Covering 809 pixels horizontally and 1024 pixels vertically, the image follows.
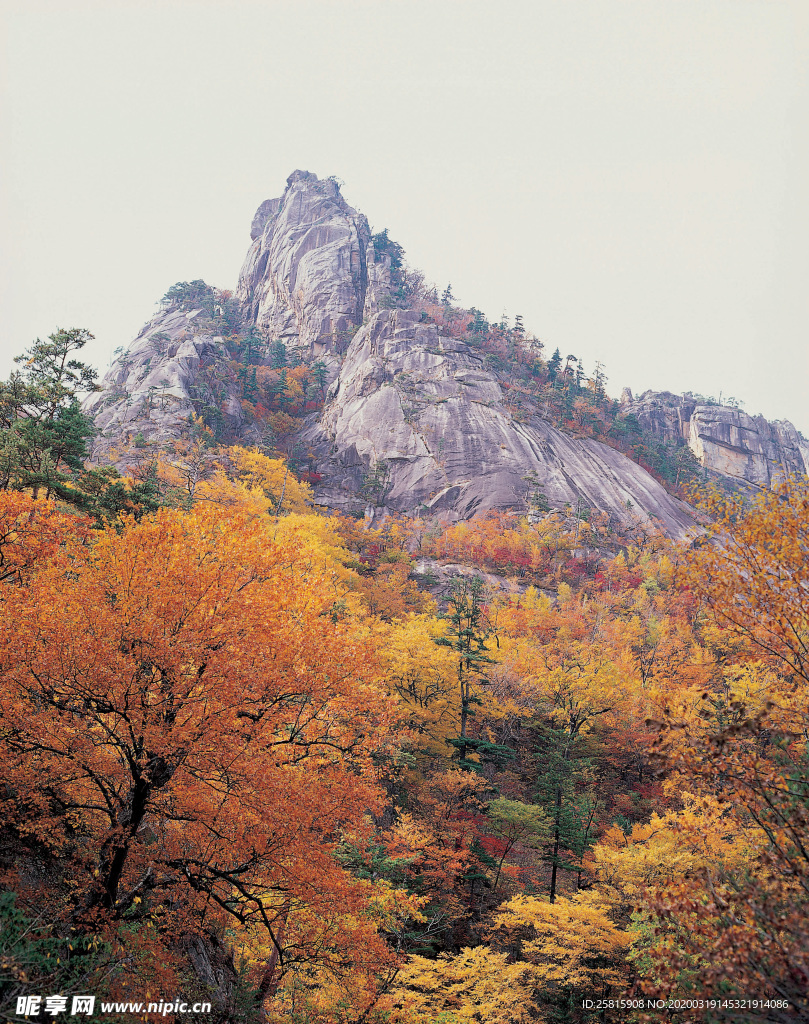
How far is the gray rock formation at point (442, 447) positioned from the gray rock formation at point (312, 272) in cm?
1522

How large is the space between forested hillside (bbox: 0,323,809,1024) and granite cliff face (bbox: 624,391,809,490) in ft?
322

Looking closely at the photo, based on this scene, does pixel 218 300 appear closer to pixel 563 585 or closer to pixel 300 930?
pixel 563 585

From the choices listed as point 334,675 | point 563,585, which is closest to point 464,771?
point 334,675

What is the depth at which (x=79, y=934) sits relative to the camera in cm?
917

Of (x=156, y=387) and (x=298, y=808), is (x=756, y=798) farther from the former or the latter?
(x=156, y=387)

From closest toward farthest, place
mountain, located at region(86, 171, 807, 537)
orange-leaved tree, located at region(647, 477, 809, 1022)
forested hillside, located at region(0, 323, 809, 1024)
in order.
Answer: orange-leaved tree, located at region(647, 477, 809, 1022) < forested hillside, located at region(0, 323, 809, 1024) < mountain, located at region(86, 171, 807, 537)

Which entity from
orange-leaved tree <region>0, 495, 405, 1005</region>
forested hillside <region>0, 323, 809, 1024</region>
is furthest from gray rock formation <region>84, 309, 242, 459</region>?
orange-leaved tree <region>0, 495, 405, 1005</region>

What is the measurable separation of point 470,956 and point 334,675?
10201 millimetres

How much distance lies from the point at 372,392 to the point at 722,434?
79.1 m

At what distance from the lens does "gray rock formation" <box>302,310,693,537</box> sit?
65.6 m

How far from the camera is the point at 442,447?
68375mm

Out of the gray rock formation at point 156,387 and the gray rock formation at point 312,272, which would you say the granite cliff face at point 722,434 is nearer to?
the gray rock formation at point 312,272

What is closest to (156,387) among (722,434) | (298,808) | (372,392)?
(372,392)

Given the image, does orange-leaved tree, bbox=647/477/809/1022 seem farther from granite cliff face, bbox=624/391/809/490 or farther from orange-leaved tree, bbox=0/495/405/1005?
granite cliff face, bbox=624/391/809/490
